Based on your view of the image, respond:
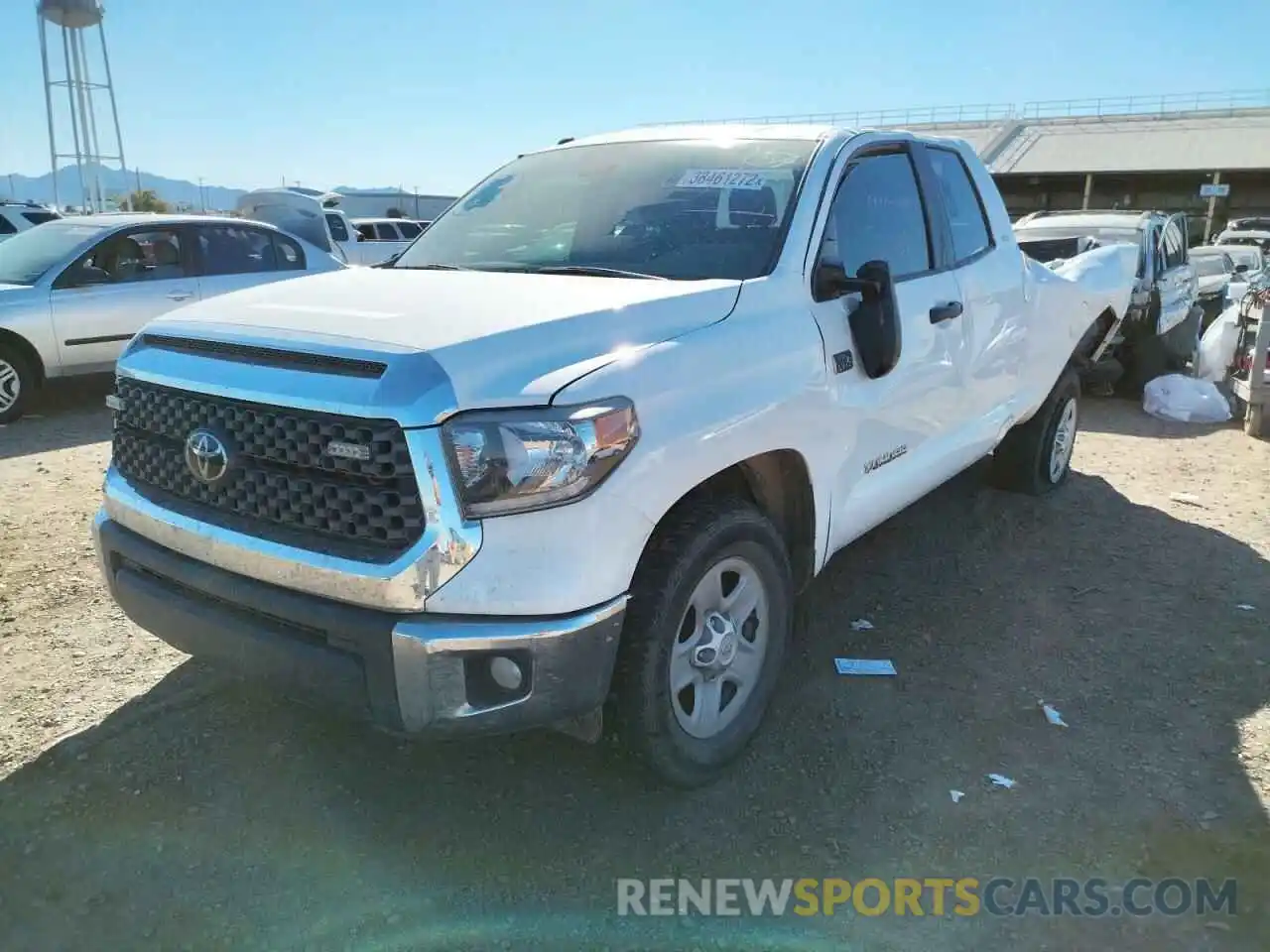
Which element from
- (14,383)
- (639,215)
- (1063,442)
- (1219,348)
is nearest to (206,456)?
(639,215)

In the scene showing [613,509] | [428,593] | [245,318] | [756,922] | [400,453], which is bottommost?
[756,922]

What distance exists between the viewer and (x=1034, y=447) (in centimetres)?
578

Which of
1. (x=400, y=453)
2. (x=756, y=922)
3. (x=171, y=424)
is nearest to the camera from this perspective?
(x=400, y=453)

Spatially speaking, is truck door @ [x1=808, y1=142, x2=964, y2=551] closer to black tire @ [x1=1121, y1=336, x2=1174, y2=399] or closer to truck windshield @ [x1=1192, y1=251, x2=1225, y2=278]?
black tire @ [x1=1121, y1=336, x2=1174, y2=399]

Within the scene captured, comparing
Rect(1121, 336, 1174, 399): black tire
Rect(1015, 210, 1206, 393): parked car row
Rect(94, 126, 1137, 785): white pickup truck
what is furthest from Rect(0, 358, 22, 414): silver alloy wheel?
Rect(1121, 336, 1174, 399): black tire

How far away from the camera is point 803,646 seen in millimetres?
4039

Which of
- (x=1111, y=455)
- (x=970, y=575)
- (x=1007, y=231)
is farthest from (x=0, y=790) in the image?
(x=1111, y=455)

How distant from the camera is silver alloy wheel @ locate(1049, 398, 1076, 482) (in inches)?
234

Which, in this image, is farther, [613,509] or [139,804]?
[139,804]

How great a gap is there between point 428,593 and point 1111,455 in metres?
6.60

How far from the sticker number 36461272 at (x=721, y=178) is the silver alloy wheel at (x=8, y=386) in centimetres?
680

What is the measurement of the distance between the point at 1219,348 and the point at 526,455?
9.60 metres

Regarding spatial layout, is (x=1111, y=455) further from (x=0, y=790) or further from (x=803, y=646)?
(x=0, y=790)

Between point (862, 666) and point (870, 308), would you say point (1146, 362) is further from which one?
point (870, 308)
